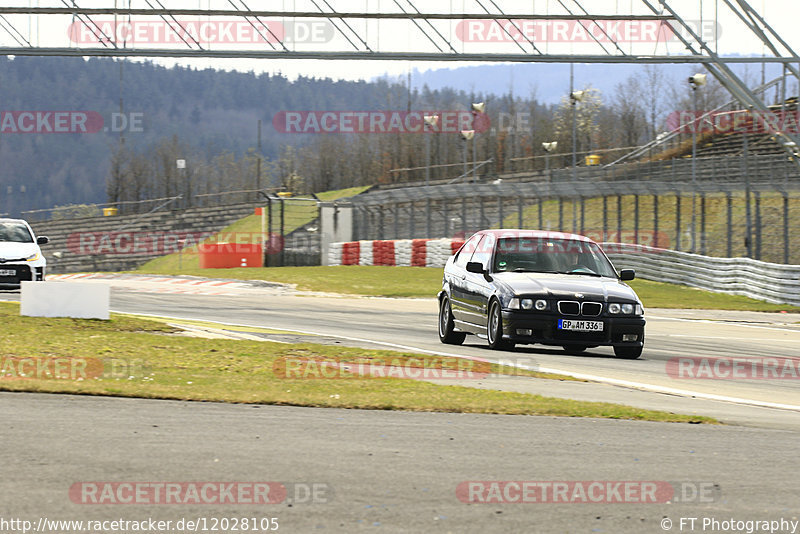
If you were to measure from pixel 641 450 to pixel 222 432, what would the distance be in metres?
2.67

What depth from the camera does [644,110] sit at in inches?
3748

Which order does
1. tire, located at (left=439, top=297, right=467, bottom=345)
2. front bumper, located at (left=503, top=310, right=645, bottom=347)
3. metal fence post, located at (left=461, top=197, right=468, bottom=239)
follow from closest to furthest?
front bumper, located at (left=503, top=310, right=645, bottom=347)
tire, located at (left=439, top=297, right=467, bottom=345)
metal fence post, located at (left=461, top=197, right=468, bottom=239)

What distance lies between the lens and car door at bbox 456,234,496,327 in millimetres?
13070

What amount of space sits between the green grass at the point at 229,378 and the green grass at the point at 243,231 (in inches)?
1299

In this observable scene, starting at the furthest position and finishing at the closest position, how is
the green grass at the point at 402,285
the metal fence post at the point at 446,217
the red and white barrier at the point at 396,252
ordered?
the metal fence post at the point at 446,217 → the red and white barrier at the point at 396,252 → the green grass at the point at 402,285

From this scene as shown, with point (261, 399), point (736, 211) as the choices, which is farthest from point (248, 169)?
point (261, 399)

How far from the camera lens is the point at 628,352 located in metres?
12.8

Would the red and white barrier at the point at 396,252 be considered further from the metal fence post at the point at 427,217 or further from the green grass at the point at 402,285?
the metal fence post at the point at 427,217

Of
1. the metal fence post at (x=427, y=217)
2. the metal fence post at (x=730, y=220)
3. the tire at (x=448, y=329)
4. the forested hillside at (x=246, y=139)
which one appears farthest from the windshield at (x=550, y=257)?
the forested hillside at (x=246, y=139)

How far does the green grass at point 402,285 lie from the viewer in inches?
1069

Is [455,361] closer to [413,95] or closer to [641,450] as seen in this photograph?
[641,450]

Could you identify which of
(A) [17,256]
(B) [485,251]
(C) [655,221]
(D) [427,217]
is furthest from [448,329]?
(D) [427,217]

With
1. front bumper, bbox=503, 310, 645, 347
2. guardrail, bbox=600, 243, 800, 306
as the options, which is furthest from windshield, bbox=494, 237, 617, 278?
guardrail, bbox=600, 243, 800, 306

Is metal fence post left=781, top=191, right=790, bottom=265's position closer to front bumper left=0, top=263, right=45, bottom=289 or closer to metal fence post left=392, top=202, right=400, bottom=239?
metal fence post left=392, top=202, right=400, bottom=239
